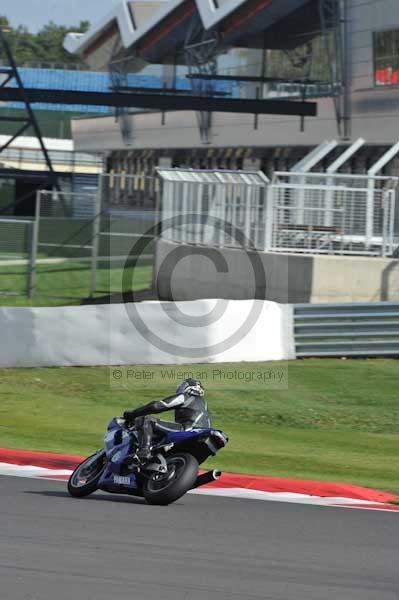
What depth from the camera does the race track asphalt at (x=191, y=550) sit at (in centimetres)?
704

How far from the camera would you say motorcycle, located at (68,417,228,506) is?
32.2 feet

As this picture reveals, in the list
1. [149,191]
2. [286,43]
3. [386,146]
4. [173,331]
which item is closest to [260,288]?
[173,331]

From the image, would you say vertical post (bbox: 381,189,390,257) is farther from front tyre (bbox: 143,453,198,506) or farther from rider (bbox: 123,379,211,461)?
front tyre (bbox: 143,453,198,506)

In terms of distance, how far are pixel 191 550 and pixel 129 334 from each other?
34.3ft

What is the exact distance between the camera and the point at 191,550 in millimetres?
8141

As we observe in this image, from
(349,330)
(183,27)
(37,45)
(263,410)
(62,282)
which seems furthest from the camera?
(37,45)

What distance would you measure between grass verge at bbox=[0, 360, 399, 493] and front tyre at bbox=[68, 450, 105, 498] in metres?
2.32

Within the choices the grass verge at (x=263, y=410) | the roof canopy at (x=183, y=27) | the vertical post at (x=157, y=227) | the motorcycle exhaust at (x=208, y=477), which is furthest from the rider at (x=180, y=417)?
the roof canopy at (x=183, y=27)

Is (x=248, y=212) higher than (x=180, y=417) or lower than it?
higher

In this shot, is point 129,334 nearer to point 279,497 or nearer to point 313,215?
point 313,215

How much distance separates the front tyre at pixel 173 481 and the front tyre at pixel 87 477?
530mm

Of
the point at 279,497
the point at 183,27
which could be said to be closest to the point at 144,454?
the point at 279,497

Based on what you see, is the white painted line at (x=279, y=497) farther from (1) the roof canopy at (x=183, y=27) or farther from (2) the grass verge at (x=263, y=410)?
(1) the roof canopy at (x=183, y=27)

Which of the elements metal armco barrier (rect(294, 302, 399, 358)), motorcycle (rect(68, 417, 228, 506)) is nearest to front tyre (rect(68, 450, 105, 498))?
motorcycle (rect(68, 417, 228, 506))
